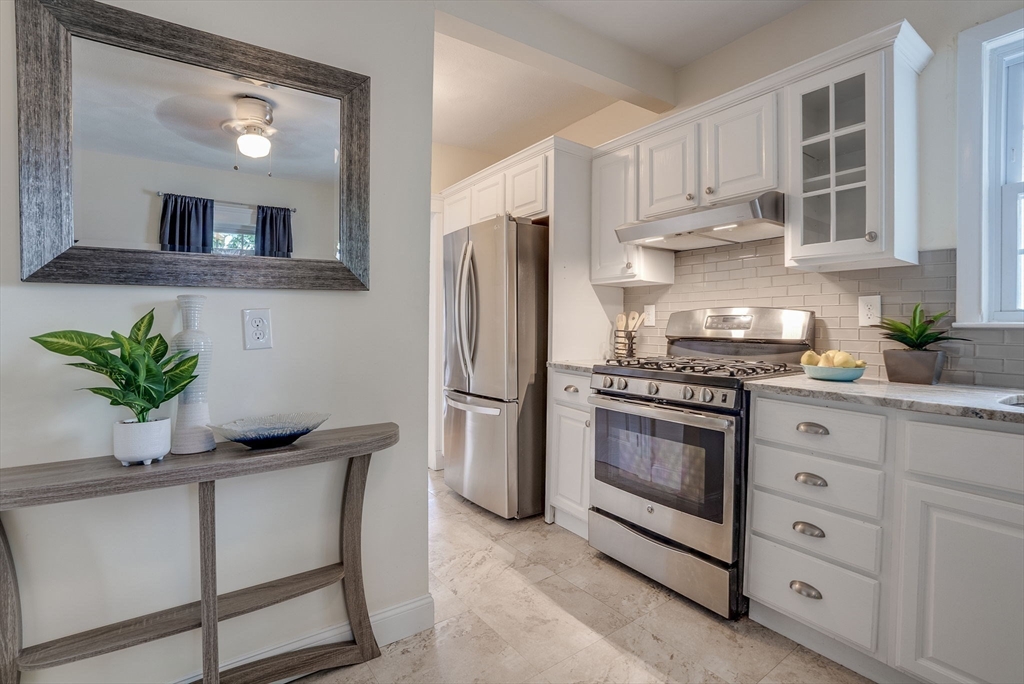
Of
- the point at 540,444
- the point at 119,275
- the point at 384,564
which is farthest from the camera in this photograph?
the point at 540,444

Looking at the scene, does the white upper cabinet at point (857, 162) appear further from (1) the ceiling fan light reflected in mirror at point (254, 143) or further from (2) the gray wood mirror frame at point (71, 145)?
(1) the ceiling fan light reflected in mirror at point (254, 143)

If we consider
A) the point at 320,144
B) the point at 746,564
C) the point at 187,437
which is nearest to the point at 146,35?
the point at 320,144

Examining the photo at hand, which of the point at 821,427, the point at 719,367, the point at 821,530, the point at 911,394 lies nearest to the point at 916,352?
the point at 911,394

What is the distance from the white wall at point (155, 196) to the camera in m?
1.34

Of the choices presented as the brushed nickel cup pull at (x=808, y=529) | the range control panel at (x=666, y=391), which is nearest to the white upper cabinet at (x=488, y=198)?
the range control panel at (x=666, y=391)

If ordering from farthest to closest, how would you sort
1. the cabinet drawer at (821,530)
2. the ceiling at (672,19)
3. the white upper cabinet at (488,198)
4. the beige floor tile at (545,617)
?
the white upper cabinet at (488,198)
the ceiling at (672,19)
the beige floor tile at (545,617)
the cabinet drawer at (821,530)

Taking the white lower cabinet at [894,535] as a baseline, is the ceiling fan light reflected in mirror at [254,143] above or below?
above

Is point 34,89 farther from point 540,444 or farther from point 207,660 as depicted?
point 540,444

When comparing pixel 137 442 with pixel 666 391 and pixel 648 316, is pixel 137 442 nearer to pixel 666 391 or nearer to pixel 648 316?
pixel 666 391

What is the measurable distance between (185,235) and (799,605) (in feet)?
7.73

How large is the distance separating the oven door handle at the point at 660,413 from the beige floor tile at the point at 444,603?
1078 millimetres

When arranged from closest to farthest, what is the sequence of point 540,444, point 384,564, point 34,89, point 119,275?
point 34,89, point 119,275, point 384,564, point 540,444

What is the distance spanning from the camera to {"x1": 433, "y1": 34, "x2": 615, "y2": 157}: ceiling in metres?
2.86

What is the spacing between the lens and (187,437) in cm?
137
